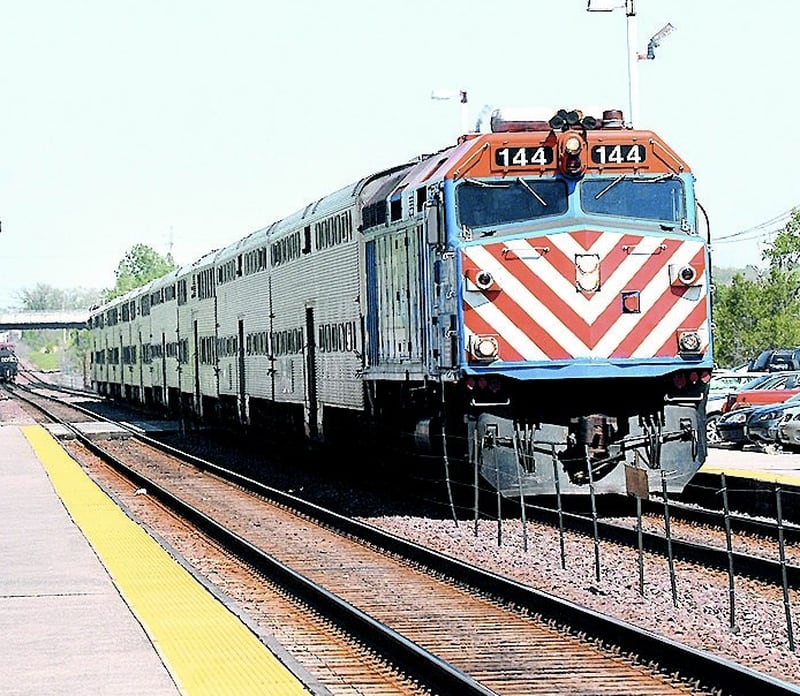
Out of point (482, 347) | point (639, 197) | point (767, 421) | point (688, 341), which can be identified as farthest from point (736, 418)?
point (482, 347)

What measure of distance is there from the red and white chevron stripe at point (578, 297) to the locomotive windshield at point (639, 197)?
347 mm

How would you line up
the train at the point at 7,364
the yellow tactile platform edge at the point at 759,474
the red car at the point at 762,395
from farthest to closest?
1. the train at the point at 7,364
2. the red car at the point at 762,395
3. the yellow tactile platform edge at the point at 759,474

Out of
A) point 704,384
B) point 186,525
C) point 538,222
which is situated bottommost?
point 186,525

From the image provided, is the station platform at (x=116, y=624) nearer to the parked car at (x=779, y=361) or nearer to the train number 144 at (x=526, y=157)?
the train number 144 at (x=526, y=157)

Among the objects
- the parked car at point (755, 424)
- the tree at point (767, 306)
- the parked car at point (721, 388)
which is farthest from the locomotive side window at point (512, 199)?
the tree at point (767, 306)

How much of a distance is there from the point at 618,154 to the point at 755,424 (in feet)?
47.7

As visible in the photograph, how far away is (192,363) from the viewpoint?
4103 cm

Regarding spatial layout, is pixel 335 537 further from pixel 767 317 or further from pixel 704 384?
pixel 767 317

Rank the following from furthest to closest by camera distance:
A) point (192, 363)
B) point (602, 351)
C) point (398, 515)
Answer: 1. point (192, 363)
2. point (398, 515)
3. point (602, 351)

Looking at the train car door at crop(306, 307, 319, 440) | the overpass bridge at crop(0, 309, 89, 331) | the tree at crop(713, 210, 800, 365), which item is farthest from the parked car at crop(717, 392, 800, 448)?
the overpass bridge at crop(0, 309, 89, 331)

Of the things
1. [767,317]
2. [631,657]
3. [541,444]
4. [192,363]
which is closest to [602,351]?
[541,444]

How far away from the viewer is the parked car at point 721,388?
1415 inches

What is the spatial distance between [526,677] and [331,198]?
14.6 metres

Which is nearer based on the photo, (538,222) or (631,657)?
(631,657)
